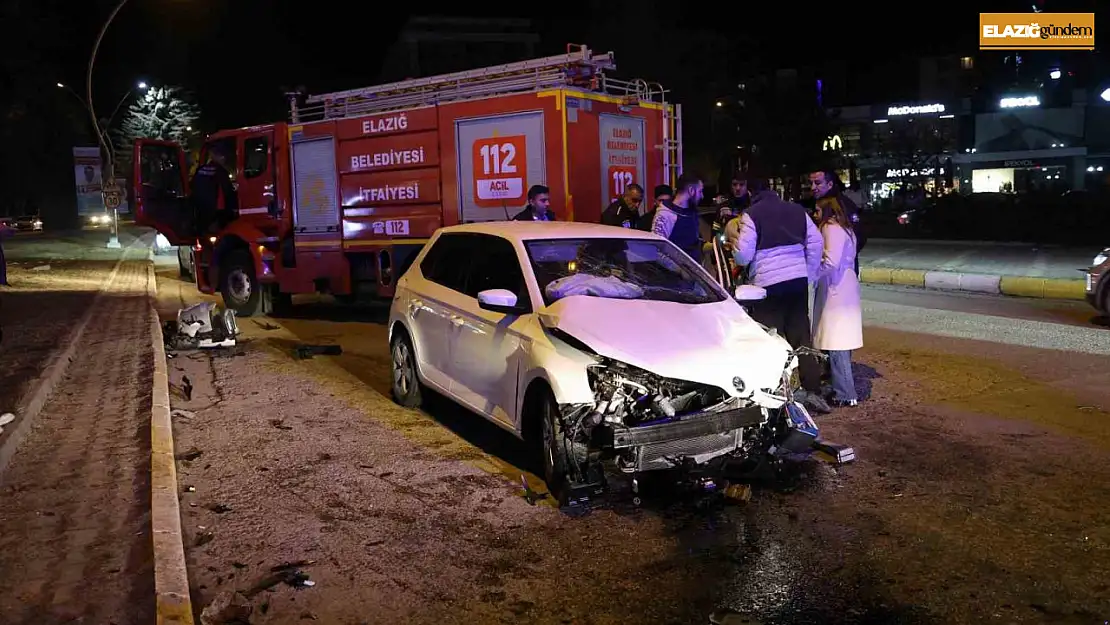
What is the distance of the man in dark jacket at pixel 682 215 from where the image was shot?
870 centimetres

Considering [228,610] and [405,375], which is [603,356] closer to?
[228,610]

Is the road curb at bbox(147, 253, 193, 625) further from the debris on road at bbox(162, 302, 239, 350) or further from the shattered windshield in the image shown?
the debris on road at bbox(162, 302, 239, 350)

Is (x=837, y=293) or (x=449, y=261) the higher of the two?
(x=449, y=261)

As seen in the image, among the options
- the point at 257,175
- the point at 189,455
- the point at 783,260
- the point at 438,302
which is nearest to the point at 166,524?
the point at 189,455

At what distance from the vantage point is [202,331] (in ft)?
35.2

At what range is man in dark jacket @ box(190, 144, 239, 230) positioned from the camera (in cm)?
1398

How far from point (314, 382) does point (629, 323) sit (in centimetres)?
448

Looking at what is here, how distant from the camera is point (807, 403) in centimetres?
725

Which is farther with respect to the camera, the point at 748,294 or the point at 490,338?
the point at 748,294

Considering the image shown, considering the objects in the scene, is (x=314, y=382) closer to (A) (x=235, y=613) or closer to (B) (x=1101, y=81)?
(A) (x=235, y=613)

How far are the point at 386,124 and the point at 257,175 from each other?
9.06 ft

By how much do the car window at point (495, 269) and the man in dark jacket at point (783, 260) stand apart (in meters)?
1.97

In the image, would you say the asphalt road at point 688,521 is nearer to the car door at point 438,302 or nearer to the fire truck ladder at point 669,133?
A: the car door at point 438,302

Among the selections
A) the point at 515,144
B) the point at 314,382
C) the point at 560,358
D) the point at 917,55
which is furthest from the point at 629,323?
the point at 917,55
